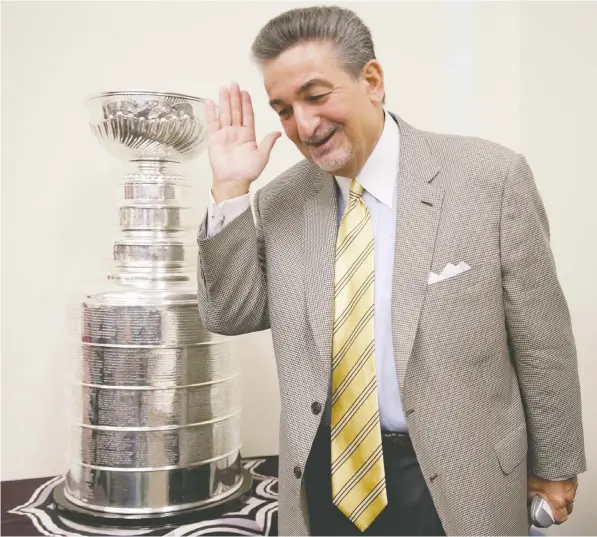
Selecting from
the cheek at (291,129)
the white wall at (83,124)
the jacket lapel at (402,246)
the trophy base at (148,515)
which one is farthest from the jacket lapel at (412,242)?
the white wall at (83,124)

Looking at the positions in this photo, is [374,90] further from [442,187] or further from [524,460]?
[524,460]

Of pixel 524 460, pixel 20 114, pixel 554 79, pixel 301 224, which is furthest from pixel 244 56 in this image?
pixel 524 460

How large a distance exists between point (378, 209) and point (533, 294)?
12.4 inches

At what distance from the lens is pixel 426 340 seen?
1059 millimetres

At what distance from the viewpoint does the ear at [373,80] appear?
1.16m

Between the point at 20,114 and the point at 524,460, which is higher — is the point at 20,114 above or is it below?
above

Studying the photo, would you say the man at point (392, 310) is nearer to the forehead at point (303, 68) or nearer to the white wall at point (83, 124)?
the forehead at point (303, 68)

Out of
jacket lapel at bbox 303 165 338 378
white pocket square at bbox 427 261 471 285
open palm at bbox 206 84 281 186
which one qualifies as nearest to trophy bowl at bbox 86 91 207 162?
open palm at bbox 206 84 281 186

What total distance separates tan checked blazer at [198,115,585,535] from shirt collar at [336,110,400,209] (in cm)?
3

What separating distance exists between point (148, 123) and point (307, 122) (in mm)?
619

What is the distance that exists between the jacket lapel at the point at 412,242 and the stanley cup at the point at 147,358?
692 millimetres

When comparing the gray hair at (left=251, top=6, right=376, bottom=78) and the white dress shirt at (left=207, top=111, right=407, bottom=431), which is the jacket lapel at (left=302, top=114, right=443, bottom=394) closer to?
the white dress shirt at (left=207, top=111, right=407, bottom=431)

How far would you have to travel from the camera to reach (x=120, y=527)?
1551 mm

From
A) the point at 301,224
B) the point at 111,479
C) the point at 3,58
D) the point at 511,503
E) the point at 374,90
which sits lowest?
the point at 111,479
